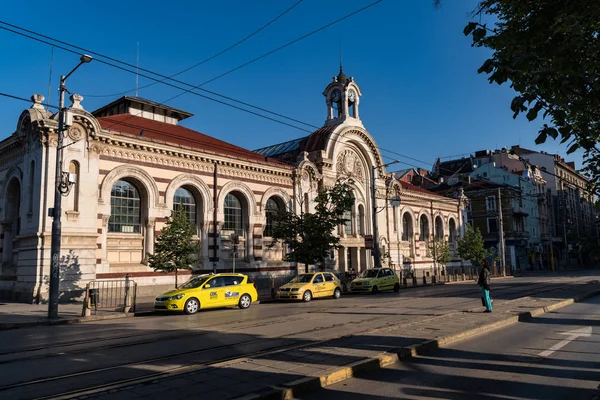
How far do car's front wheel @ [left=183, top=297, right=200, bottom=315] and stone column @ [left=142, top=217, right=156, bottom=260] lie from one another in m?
7.24

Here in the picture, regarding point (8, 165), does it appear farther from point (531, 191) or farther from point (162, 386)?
point (531, 191)

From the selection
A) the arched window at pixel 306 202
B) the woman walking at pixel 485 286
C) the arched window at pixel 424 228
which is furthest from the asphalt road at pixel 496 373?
the arched window at pixel 424 228

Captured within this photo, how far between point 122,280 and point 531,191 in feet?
218

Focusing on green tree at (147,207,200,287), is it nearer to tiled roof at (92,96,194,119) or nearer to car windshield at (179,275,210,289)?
Answer: car windshield at (179,275,210,289)

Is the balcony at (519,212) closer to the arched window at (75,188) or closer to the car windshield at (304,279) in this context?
the car windshield at (304,279)

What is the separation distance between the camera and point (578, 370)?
299 inches

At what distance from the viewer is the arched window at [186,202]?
2662 centimetres

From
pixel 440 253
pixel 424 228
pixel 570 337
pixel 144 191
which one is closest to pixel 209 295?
pixel 144 191

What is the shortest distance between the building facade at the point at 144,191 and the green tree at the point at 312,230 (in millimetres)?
2619

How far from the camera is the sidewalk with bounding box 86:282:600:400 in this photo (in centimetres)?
625

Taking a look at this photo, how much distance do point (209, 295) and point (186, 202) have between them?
9.60 meters

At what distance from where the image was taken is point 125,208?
24516 mm

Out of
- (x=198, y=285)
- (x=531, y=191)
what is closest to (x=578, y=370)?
(x=198, y=285)

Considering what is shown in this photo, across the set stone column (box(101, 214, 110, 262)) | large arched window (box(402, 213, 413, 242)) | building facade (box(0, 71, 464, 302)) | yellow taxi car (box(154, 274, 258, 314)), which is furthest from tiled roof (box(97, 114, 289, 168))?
large arched window (box(402, 213, 413, 242))
